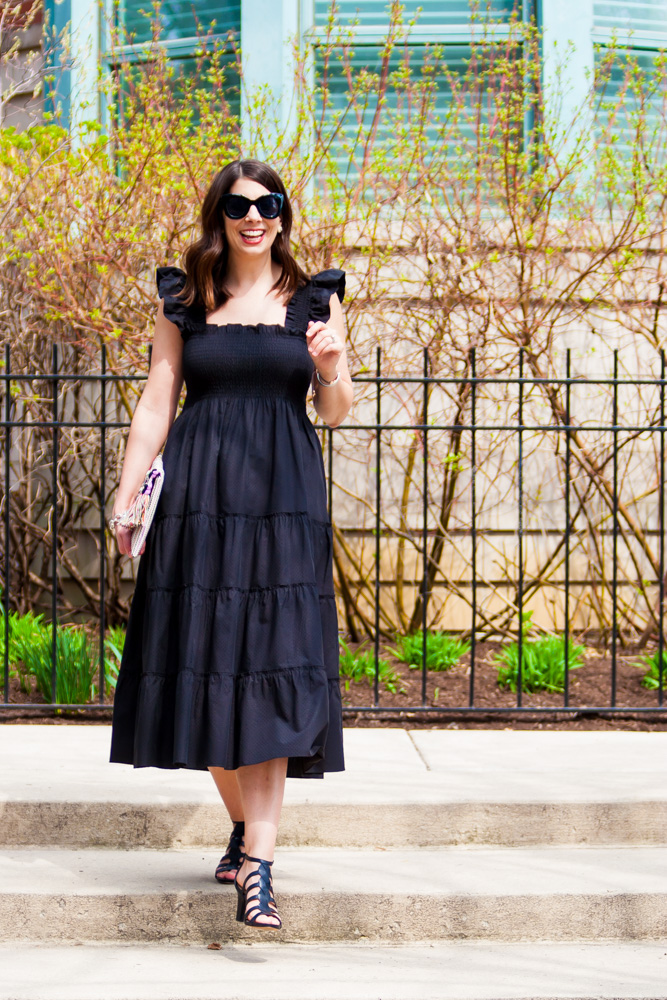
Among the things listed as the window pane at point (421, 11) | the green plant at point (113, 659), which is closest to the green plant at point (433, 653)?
the green plant at point (113, 659)

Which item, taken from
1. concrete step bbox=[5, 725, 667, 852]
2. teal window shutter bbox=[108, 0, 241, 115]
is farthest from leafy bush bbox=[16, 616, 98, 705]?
teal window shutter bbox=[108, 0, 241, 115]

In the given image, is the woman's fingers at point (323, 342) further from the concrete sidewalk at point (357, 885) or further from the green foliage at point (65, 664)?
the green foliage at point (65, 664)

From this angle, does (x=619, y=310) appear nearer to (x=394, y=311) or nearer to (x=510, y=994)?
(x=394, y=311)

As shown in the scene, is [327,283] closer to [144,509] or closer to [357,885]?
[144,509]

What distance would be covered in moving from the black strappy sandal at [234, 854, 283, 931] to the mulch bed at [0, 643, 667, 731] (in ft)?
6.40

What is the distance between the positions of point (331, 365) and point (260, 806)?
118 centimetres

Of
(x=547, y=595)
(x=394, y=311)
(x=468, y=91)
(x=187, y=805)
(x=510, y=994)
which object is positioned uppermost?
(x=468, y=91)

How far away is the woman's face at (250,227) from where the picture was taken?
2.82 m

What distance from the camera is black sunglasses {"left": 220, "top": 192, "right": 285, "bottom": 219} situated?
280cm

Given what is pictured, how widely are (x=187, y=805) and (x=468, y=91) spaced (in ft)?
15.7

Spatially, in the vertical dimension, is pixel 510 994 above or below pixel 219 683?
below

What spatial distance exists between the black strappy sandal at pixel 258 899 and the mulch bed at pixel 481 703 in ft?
6.40

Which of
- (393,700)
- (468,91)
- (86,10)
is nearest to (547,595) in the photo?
(393,700)

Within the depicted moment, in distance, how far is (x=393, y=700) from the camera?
5.09 meters
